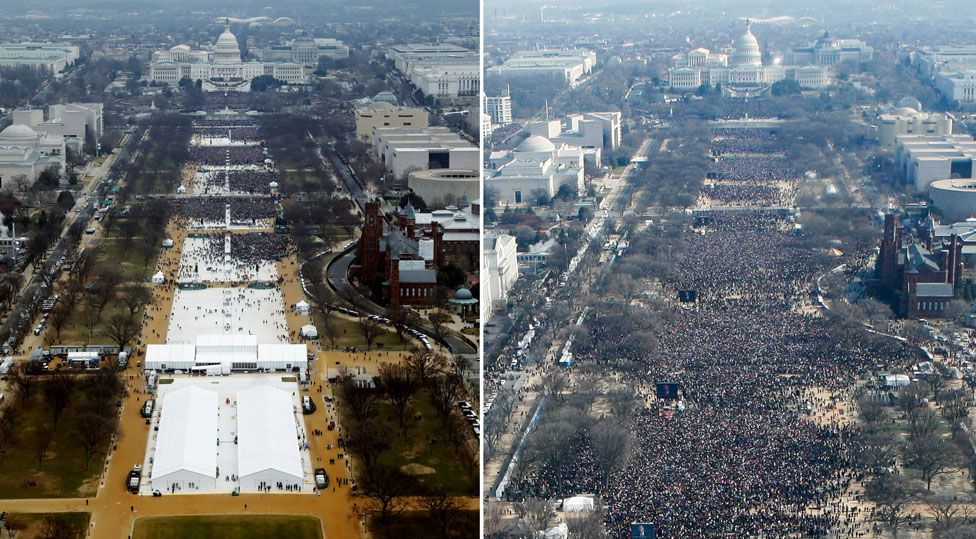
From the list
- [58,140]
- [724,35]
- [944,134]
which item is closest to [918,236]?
[944,134]

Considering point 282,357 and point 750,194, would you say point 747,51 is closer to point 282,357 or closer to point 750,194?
point 750,194

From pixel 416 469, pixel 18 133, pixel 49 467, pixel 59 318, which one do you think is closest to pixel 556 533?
pixel 416 469

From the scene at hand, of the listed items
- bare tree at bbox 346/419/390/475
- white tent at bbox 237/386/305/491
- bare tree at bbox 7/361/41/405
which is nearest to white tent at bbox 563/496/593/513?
bare tree at bbox 346/419/390/475

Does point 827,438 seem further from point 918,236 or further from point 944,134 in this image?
point 944,134

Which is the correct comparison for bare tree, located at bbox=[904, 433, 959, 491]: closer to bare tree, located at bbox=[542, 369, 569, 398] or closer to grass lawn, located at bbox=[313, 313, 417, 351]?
bare tree, located at bbox=[542, 369, 569, 398]

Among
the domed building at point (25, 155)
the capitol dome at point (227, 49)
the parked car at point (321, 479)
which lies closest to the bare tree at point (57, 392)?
the parked car at point (321, 479)
